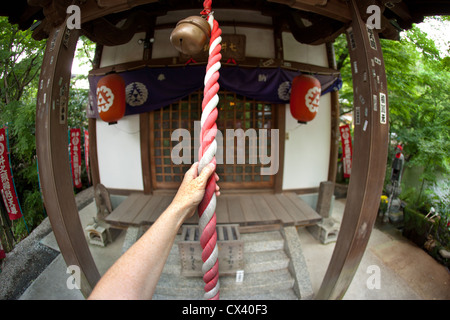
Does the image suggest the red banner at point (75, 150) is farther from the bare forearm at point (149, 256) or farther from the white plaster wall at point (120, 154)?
the bare forearm at point (149, 256)

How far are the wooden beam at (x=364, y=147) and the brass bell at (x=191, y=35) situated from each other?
6.87 ft

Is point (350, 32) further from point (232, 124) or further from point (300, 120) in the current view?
point (232, 124)

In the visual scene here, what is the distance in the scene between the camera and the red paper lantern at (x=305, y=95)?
3.87 m

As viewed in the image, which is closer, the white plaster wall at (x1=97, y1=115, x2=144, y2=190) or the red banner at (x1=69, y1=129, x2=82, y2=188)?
the white plaster wall at (x1=97, y1=115, x2=144, y2=190)

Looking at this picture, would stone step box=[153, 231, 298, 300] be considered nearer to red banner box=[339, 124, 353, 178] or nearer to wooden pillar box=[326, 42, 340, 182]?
wooden pillar box=[326, 42, 340, 182]

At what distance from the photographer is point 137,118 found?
4.86 meters

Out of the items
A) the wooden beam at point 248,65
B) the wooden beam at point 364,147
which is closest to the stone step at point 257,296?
the wooden beam at point 364,147

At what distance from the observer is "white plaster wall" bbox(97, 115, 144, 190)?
497 centimetres

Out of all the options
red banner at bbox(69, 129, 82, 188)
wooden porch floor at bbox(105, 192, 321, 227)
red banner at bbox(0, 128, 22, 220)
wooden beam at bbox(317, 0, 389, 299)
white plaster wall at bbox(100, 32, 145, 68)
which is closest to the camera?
wooden beam at bbox(317, 0, 389, 299)

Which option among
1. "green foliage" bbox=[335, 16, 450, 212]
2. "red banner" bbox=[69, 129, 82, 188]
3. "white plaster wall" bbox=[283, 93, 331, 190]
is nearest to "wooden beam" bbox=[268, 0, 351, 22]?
"white plaster wall" bbox=[283, 93, 331, 190]

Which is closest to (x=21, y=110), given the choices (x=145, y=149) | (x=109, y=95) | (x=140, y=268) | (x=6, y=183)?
(x=6, y=183)

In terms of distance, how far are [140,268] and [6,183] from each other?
5.51m

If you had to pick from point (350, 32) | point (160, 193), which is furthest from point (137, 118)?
point (350, 32)

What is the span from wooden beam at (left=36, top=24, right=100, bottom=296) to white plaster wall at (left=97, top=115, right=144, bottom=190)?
8.96ft
